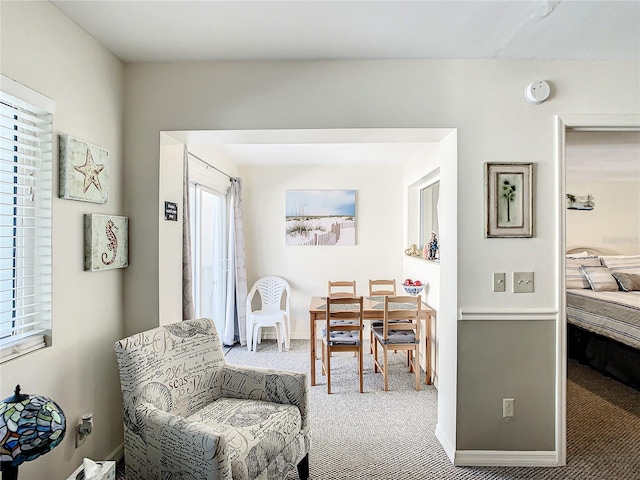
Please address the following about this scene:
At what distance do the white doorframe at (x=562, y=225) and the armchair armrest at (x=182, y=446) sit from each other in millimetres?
1977

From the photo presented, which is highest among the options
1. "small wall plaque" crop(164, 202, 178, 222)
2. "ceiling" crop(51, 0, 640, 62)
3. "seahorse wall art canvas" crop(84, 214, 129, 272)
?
"ceiling" crop(51, 0, 640, 62)

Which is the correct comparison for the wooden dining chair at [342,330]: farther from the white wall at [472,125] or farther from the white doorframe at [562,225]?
the white doorframe at [562,225]

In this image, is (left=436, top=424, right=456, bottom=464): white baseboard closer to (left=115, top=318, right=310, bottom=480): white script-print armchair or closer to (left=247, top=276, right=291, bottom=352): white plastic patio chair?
(left=115, top=318, right=310, bottom=480): white script-print armchair

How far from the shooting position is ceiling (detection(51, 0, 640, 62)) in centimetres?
173

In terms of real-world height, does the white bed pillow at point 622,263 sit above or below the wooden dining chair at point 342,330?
above

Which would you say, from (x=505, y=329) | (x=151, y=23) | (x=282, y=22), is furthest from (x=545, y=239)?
(x=151, y=23)

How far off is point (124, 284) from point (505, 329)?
2.37m

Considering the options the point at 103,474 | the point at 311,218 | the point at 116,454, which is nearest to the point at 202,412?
the point at 103,474

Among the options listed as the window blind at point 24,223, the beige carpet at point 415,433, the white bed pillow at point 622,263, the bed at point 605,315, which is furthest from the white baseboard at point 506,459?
the white bed pillow at point 622,263

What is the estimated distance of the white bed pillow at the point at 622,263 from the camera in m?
4.67

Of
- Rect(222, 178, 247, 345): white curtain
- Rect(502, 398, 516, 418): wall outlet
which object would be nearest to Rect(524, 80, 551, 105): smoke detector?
Rect(502, 398, 516, 418): wall outlet

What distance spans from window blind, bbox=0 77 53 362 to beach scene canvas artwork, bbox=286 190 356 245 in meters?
3.45

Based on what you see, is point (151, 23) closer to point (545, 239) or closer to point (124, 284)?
point (124, 284)

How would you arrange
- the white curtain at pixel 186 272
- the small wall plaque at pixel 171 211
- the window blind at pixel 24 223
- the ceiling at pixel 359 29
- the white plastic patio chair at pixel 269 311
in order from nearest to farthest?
the window blind at pixel 24 223, the ceiling at pixel 359 29, the small wall plaque at pixel 171 211, the white curtain at pixel 186 272, the white plastic patio chair at pixel 269 311
